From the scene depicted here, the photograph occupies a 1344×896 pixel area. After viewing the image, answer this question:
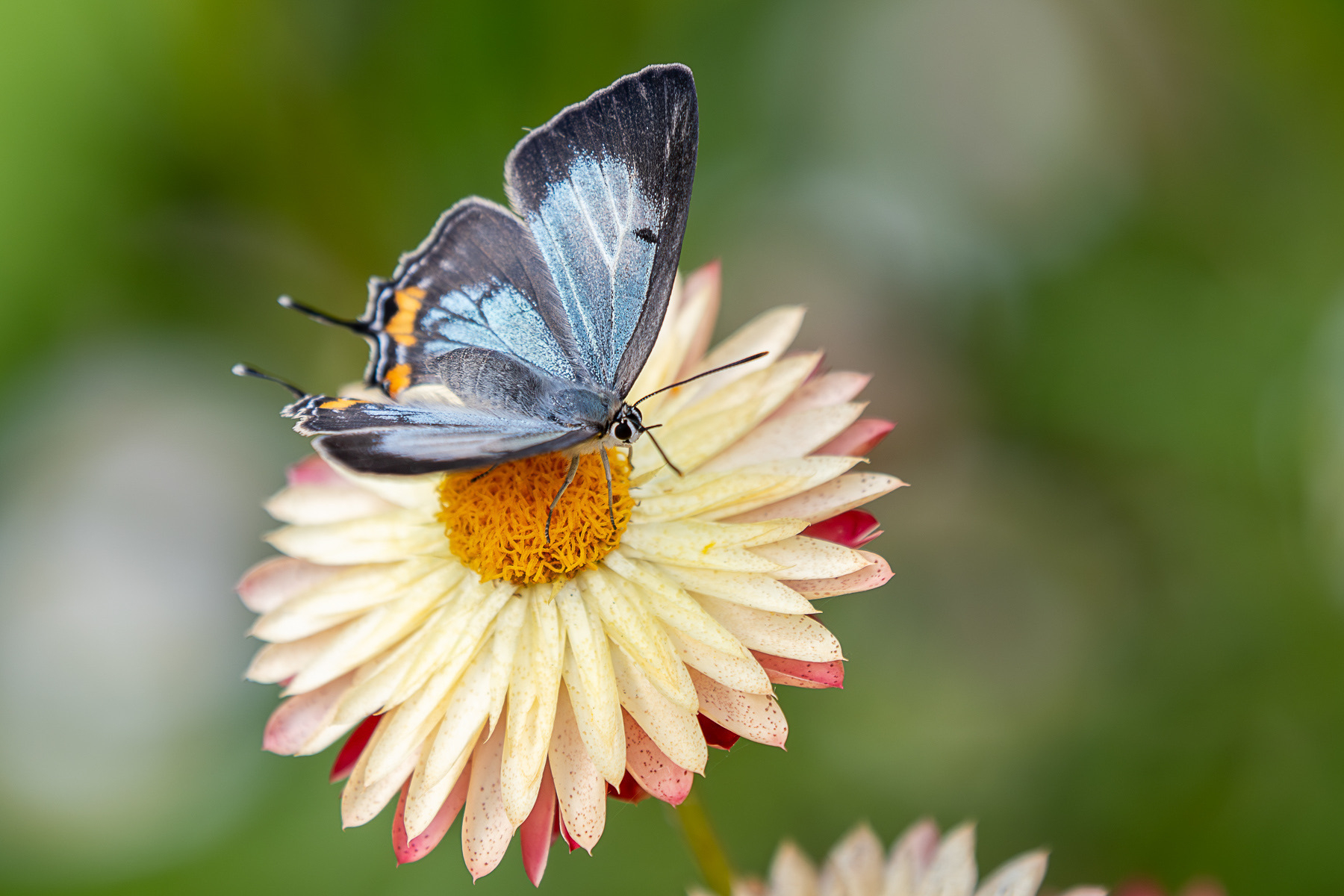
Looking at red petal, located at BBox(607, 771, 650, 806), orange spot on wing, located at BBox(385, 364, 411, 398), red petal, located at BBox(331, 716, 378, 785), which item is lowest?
red petal, located at BBox(607, 771, 650, 806)

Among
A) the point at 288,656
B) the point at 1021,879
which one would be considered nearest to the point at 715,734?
the point at 1021,879

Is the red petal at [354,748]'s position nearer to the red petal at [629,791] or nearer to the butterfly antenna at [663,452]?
the red petal at [629,791]

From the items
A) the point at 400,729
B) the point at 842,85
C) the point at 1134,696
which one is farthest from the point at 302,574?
the point at 842,85

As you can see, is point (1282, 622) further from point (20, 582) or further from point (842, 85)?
point (20, 582)

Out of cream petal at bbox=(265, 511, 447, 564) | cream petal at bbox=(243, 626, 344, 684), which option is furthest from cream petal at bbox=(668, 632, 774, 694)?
cream petal at bbox=(243, 626, 344, 684)

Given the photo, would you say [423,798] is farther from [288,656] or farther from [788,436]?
[788,436]

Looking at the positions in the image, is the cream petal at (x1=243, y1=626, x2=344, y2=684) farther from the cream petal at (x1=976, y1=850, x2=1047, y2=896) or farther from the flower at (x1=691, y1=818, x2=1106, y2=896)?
the cream petal at (x1=976, y1=850, x2=1047, y2=896)

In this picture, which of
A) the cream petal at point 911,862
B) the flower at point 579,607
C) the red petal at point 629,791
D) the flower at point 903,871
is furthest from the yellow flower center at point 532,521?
the cream petal at point 911,862
